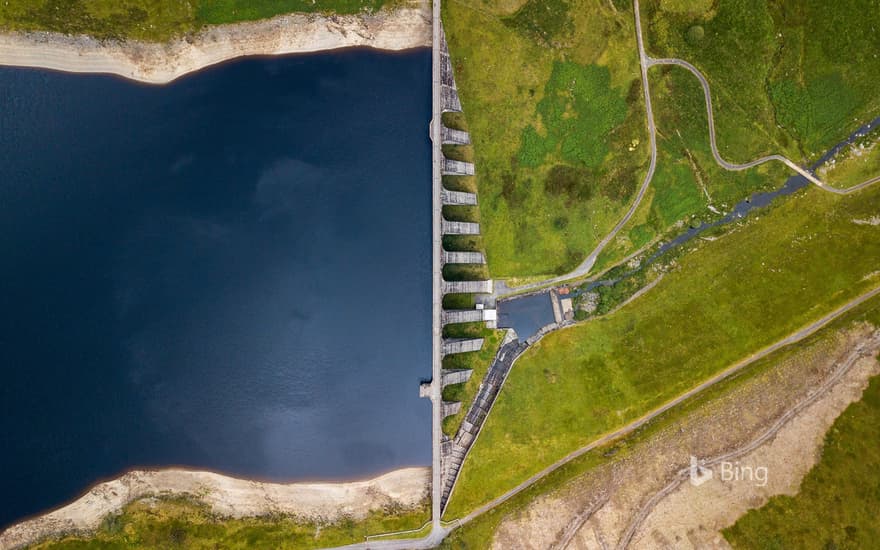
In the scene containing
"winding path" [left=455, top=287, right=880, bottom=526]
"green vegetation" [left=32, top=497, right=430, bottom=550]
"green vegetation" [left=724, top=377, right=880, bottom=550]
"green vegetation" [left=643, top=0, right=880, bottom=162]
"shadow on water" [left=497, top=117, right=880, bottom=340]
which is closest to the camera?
"green vegetation" [left=724, top=377, right=880, bottom=550]

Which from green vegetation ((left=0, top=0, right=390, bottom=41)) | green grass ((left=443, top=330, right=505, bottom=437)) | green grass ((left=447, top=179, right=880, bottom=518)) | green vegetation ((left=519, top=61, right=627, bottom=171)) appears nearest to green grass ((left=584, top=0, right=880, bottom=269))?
green grass ((left=447, top=179, right=880, bottom=518))

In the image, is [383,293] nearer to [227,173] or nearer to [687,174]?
[227,173]

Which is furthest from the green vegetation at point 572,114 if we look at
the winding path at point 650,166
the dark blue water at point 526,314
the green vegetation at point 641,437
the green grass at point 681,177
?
the green vegetation at point 641,437

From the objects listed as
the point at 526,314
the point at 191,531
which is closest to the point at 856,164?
the point at 526,314

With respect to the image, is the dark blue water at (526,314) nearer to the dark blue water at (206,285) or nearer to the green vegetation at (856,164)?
the dark blue water at (206,285)

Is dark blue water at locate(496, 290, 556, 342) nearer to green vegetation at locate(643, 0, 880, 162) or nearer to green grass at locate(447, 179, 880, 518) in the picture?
green grass at locate(447, 179, 880, 518)

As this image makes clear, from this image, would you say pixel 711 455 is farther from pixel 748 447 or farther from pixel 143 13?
pixel 143 13
